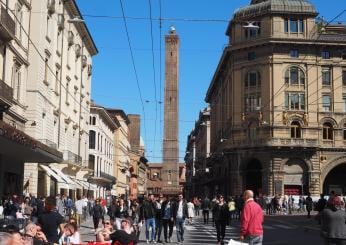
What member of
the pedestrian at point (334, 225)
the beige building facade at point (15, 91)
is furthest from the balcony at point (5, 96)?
the pedestrian at point (334, 225)

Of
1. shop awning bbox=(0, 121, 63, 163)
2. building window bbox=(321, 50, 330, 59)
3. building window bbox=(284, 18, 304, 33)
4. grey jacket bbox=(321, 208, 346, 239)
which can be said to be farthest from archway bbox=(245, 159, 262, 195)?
grey jacket bbox=(321, 208, 346, 239)

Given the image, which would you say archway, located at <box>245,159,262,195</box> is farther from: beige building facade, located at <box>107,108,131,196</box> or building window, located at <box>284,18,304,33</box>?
beige building facade, located at <box>107,108,131,196</box>

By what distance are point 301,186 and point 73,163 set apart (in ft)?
105

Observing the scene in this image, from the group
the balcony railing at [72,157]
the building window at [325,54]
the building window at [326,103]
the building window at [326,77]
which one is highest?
the building window at [325,54]

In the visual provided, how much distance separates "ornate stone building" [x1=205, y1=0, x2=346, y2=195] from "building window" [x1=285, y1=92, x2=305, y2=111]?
12 centimetres

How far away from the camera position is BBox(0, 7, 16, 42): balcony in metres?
28.2

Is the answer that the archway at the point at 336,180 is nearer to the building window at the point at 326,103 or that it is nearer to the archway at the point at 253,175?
the building window at the point at 326,103

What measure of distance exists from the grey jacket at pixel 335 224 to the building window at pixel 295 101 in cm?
6088

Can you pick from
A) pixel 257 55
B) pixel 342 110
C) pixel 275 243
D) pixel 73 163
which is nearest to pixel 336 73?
pixel 342 110

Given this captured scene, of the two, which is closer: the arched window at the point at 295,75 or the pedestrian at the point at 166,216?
the pedestrian at the point at 166,216

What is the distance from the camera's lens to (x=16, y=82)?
3325 cm

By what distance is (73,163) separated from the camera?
4794 cm

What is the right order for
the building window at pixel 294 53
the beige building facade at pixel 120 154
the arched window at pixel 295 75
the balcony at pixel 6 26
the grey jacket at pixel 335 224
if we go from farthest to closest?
the beige building facade at pixel 120 154 → the building window at pixel 294 53 → the arched window at pixel 295 75 → the balcony at pixel 6 26 → the grey jacket at pixel 335 224

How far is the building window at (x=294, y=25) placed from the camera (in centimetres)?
7300
